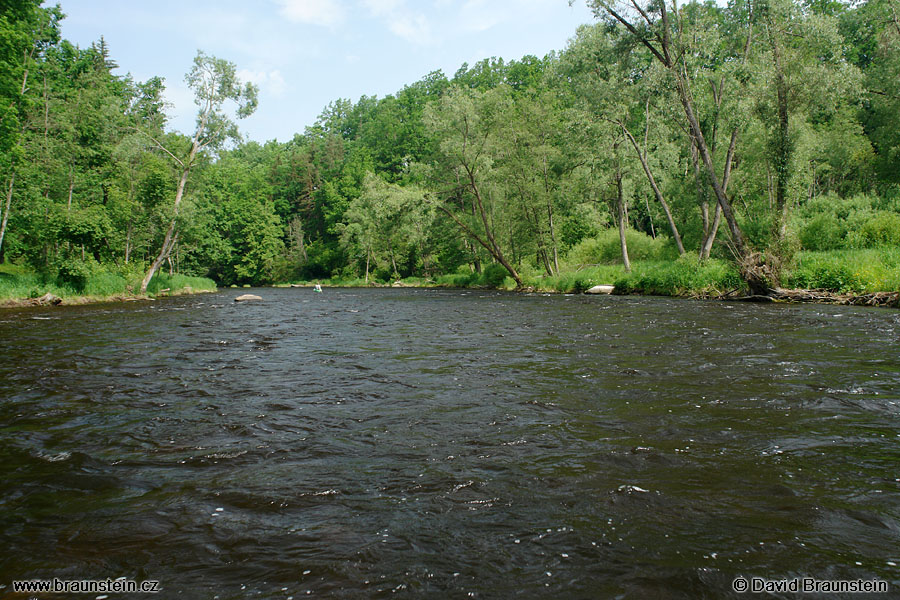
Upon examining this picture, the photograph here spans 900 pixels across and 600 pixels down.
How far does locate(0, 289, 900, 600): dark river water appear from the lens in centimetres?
289

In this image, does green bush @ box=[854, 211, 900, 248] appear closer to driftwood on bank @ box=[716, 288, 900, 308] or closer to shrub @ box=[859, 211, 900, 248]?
shrub @ box=[859, 211, 900, 248]

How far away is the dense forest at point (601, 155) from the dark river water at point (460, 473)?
1449 cm

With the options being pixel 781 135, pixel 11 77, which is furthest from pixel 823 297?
pixel 11 77

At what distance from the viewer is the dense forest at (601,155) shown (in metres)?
20.9

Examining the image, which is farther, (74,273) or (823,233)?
(74,273)

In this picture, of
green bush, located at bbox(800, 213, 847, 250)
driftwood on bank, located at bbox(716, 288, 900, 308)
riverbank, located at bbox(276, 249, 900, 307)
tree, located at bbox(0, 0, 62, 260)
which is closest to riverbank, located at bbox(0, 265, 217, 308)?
tree, located at bbox(0, 0, 62, 260)

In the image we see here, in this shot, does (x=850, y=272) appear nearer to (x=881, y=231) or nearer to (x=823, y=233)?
(x=881, y=231)

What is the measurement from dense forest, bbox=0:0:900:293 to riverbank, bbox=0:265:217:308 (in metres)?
0.24

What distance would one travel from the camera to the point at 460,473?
4273 millimetres

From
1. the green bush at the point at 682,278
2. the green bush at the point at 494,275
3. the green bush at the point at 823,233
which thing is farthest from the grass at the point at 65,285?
the green bush at the point at 823,233

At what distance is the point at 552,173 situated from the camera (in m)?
33.7

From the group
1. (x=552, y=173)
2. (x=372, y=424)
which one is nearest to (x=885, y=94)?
(x=552, y=173)

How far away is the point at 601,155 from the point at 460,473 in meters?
27.6

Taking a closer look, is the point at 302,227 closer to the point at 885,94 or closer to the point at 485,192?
the point at 485,192
